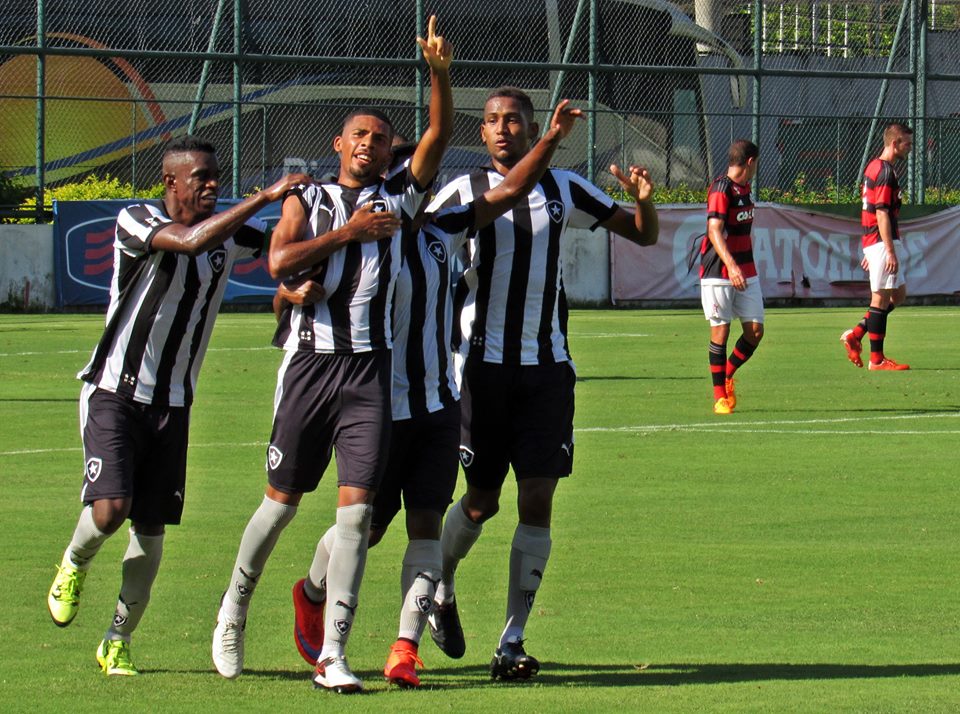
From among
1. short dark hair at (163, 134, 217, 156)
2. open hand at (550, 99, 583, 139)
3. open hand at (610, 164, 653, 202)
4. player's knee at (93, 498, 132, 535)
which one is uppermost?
open hand at (550, 99, 583, 139)

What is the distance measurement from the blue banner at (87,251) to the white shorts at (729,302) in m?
11.2

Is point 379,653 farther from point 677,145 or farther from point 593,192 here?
point 677,145

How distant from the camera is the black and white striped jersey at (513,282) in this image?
7.00 meters

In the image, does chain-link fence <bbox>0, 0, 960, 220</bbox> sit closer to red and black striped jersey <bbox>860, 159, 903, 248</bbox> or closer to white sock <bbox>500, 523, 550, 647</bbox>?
red and black striped jersey <bbox>860, 159, 903, 248</bbox>

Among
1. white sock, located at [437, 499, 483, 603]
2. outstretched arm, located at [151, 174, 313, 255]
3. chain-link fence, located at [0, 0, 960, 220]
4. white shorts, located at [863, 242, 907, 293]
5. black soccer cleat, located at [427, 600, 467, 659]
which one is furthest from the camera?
chain-link fence, located at [0, 0, 960, 220]

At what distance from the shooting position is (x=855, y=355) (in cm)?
1817

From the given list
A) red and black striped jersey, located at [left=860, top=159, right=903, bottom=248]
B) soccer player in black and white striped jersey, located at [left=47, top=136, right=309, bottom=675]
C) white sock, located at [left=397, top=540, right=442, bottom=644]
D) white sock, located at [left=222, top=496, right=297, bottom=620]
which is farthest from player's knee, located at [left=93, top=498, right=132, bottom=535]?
red and black striped jersey, located at [left=860, top=159, right=903, bottom=248]

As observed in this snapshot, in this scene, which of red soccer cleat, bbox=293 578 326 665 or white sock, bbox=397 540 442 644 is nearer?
white sock, bbox=397 540 442 644

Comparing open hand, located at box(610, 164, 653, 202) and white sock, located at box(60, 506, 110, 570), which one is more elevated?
open hand, located at box(610, 164, 653, 202)

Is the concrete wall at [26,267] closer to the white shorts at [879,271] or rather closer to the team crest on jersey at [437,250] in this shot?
the white shorts at [879,271]

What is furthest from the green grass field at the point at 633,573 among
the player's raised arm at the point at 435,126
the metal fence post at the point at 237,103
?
the metal fence post at the point at 237,103

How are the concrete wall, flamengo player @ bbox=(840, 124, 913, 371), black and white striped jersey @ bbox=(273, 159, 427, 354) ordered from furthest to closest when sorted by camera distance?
the concrete wall → flamengo player @ bbox=(840, 124, 913, 371) → black and white striped jersey @ bbox=(273, 159, 427, 354)

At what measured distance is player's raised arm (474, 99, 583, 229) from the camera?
21.9ft

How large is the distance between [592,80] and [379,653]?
78.6 ft
